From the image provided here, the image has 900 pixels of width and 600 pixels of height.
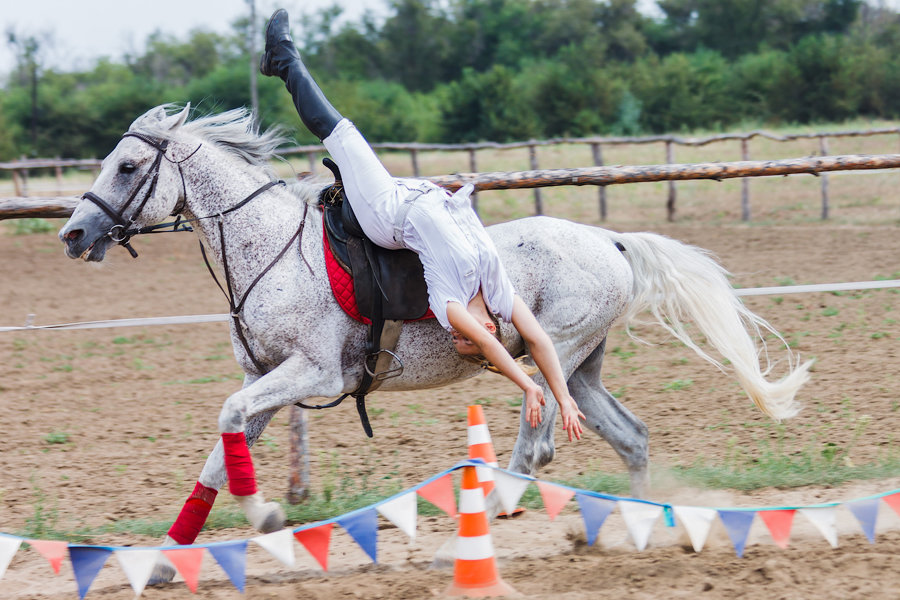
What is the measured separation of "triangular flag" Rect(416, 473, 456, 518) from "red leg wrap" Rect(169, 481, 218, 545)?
1.01m

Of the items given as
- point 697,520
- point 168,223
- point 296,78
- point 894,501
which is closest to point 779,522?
point 697,520

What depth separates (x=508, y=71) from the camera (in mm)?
47906

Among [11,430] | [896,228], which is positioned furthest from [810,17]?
[11,430]

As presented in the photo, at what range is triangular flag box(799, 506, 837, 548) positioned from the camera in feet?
11.5

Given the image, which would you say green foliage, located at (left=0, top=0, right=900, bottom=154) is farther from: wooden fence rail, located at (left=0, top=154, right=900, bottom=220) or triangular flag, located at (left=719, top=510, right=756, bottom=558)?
triangular flag, located at (left=719, top=510, right=756, bottom=558)

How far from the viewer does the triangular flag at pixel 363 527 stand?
3340 mm

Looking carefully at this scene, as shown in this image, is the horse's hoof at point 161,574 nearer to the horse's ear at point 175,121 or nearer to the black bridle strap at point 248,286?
the black bridle strap at point 248,286

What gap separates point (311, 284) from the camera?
3.95 meters

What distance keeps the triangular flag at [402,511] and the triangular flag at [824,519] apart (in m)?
1.58

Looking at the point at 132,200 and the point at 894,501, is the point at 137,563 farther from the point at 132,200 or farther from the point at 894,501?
the point at 894,501

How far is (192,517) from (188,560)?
1.35ft

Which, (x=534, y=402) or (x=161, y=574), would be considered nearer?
(x=534, y=402)

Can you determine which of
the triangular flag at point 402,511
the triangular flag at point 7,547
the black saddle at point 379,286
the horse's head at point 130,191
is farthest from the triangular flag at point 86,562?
the horse's head at point 130,191

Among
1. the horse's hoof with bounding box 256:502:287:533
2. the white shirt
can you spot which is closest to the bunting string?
the horse's hoof with bounding box 256:502:287:533
